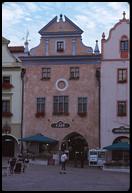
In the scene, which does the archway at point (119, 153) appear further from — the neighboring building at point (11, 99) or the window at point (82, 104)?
the neighboring building at point (11, 99)

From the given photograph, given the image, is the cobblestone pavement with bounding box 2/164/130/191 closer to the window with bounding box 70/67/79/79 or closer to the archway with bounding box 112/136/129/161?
the archway with bounding box 112/136/129/161

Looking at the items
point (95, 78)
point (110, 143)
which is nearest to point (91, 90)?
point (95, 78)

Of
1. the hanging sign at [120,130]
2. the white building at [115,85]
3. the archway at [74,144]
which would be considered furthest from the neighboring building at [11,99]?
the hanging sign at [120,130]

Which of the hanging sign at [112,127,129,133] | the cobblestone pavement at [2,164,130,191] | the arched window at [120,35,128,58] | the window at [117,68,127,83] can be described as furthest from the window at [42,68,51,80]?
the cobblestone pavement at [2,164,130,191]

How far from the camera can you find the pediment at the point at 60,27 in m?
35.1

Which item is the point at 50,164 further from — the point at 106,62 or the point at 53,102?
the point at 106,62

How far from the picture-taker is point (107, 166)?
28.6 meters

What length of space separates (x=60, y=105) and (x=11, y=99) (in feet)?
13.4

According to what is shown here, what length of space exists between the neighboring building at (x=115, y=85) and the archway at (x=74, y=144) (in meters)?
1.71

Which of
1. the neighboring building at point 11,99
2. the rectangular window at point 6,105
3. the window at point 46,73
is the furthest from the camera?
the rectangular window at point 6,105

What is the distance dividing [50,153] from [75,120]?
10.5 feet

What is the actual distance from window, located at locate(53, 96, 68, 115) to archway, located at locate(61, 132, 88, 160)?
6.16ft

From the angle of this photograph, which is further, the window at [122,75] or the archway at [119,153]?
the window at [122,75]

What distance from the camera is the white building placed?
3403cm
